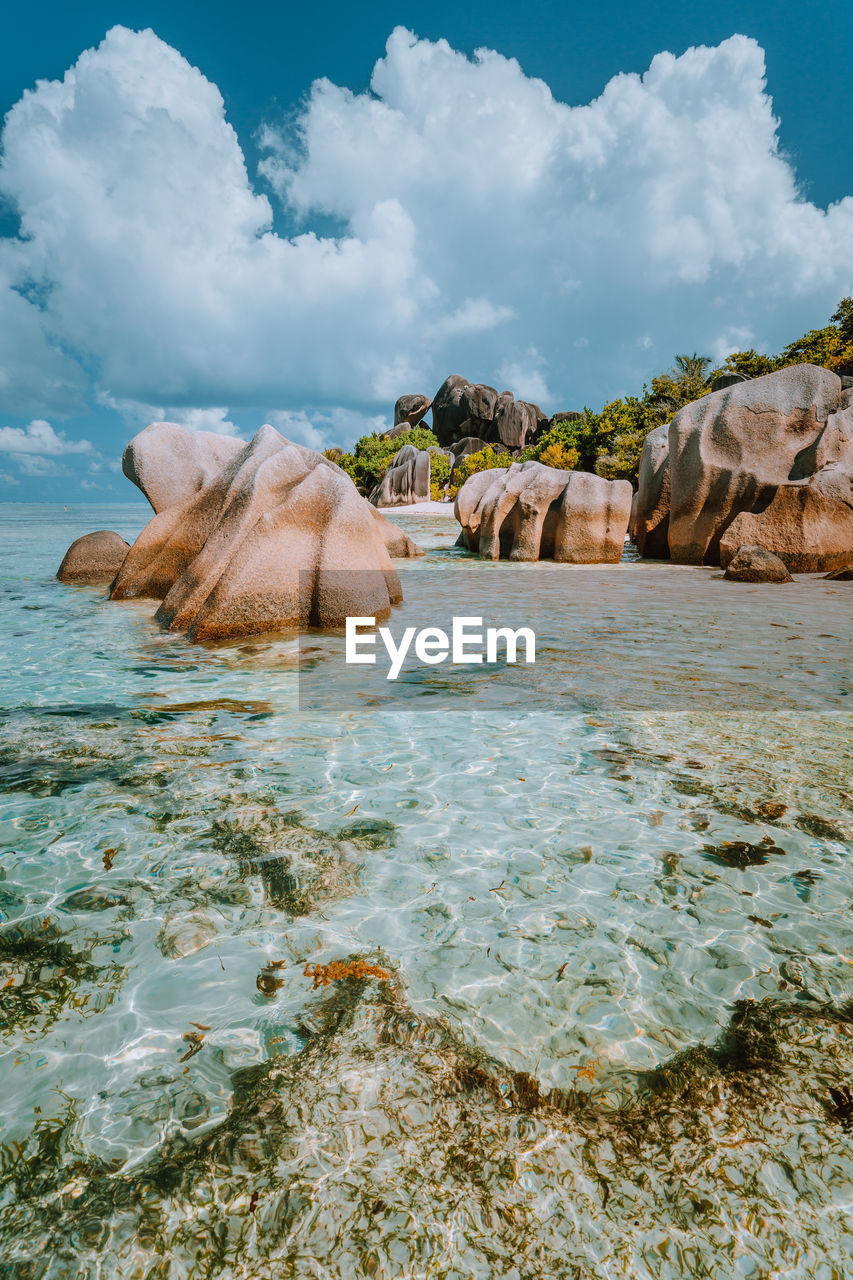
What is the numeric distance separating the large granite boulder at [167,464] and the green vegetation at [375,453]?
38.2 m

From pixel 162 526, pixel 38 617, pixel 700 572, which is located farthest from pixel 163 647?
pixel 700 572

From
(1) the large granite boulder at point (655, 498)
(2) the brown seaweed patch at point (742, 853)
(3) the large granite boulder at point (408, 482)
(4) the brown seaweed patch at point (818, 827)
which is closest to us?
(2) the brown seaweed patch at point (742, 853)

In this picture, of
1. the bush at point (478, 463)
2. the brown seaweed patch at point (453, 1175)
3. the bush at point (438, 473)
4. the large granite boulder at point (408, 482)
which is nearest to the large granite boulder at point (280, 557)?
the brown seaweed patch at point (453, 1175)

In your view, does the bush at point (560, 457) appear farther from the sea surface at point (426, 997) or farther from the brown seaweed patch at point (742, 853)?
the brown seaweed patch at point (742, 853)

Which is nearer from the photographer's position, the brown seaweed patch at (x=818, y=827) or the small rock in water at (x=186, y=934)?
the small rock in water at (x=186, y=934)

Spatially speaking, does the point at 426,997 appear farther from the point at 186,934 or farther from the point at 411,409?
the point at 411,409

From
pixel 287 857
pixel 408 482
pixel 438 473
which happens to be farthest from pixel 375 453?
pixel 287 857

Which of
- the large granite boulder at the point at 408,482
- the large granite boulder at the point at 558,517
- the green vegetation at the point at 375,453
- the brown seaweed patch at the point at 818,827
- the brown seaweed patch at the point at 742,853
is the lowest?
the brown seaweed patch at the point at 742,853

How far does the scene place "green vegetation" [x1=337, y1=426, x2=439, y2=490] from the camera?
48.2 metres

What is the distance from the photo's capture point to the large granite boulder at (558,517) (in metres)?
13.1

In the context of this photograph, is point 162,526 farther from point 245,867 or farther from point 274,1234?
point 274,1234

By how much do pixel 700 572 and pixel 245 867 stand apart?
11301 mm

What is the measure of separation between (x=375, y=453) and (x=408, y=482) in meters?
9.18

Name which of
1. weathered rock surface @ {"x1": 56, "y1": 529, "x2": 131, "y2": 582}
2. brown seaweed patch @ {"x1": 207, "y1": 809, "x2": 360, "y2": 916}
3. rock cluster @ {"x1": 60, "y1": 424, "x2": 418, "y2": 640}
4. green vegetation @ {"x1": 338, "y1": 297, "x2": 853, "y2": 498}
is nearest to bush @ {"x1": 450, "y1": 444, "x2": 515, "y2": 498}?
green vegetation @ {"x1": 338, "y1": 297, "x2": 853, "y2": 498}
